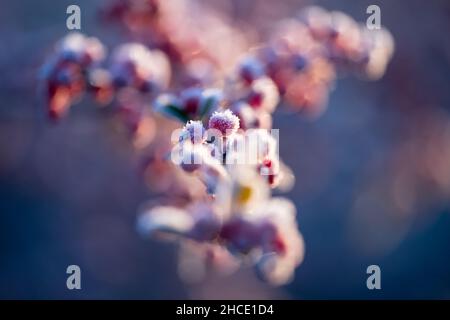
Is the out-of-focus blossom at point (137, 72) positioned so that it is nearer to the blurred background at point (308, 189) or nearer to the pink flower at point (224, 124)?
the pink flower at point (224, 124)

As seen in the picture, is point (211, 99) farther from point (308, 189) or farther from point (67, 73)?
point (308, 189)

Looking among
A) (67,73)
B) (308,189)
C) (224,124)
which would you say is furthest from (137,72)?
(308,189)

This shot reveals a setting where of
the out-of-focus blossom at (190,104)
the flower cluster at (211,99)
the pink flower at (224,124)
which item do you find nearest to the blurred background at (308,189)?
the flower cluster at (211,99)

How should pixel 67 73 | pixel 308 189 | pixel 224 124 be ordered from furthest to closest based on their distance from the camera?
pixel 308 189 < pixel 67 73 < pixel 224 124

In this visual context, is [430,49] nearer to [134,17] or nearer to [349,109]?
[349,109]
